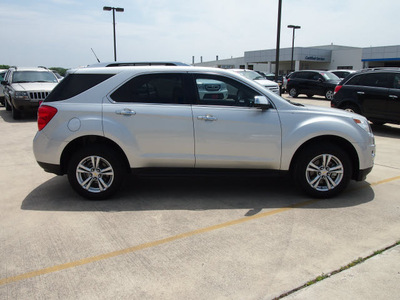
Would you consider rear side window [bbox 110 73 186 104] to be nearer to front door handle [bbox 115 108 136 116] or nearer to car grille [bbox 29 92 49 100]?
front door handle [bbox 115 108 136 116]

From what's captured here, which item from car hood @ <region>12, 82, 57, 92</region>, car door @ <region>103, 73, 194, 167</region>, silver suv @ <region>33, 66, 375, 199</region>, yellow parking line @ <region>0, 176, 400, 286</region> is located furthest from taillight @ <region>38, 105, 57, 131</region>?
car hood @ <region>12, 82, 57, 92</region>

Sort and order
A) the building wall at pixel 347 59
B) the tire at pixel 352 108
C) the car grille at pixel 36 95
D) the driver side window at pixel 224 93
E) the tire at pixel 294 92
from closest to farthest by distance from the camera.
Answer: the driver side window at pixel 224 93 < the tire at pixel 352 108 < the car grille at pixel 36 95 < the tire at pixel 294 92 < the building wall at pixel 347 59

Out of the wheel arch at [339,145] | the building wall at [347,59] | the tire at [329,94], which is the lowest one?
the wheel arch at [339,145]

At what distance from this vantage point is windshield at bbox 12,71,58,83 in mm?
13164

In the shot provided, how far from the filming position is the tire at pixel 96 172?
448cm

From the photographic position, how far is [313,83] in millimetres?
21156

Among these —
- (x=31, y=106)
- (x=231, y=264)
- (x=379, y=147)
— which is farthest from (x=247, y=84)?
(x=31, y=106)

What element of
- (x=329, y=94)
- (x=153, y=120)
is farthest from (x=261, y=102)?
(x=329, y=94)

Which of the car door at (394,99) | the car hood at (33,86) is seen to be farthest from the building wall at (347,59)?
the car hood at (33,86)

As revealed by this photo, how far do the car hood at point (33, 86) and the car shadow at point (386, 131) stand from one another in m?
10.8

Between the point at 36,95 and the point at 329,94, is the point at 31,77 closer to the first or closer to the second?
the point at 36,95

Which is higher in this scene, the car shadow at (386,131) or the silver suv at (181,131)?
the silver suv at (181,131)

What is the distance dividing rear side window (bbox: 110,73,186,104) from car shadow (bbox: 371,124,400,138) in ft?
24.2

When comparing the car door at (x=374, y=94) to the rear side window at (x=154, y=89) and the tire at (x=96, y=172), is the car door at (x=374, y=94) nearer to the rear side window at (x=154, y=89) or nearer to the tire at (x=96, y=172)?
the rear side window at (x=154, y=89)
